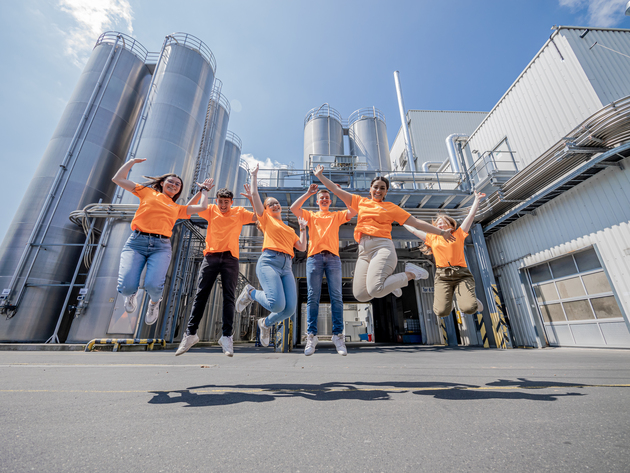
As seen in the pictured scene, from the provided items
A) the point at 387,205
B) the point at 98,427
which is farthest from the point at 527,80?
the point at 98,427

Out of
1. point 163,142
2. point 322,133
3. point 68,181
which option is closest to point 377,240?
point 163,142

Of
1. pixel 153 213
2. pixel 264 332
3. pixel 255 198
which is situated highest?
pixel 255 198

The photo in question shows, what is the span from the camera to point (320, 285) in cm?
417

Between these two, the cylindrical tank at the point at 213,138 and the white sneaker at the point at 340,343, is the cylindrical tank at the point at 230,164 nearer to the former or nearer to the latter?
the cylindrical tank at the point at 213,138

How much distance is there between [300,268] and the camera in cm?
1491

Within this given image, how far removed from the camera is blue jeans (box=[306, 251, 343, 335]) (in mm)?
4098

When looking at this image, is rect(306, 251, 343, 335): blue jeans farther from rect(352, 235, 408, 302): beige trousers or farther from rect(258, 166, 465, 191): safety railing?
rect(258, 166, 465, 191): safety railing

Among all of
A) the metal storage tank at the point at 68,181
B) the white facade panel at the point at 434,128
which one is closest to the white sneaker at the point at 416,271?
the metal storage tank at the point at 68,181

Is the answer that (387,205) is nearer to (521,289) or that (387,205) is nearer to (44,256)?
(521,289)

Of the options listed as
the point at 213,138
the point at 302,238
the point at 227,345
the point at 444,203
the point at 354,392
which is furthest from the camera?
the point at 213,138

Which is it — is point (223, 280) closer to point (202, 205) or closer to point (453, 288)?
point (202, 205)

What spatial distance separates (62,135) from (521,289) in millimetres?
21509

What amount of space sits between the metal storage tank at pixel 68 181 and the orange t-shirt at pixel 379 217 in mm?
13533

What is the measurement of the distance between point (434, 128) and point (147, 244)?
22003 millimetres
